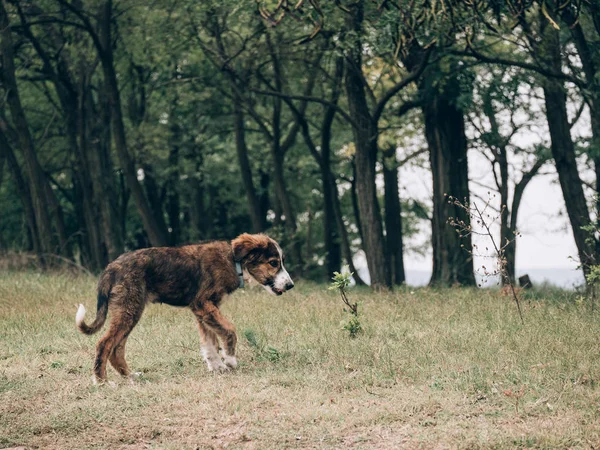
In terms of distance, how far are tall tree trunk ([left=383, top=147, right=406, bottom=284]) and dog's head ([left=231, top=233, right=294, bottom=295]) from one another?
19.3m

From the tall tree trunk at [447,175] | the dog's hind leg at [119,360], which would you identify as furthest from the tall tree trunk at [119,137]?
the dog's hind leg at [119,360]

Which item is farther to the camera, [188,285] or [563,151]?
[563,151]

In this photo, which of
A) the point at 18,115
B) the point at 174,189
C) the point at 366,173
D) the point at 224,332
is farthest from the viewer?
the point at 174,189

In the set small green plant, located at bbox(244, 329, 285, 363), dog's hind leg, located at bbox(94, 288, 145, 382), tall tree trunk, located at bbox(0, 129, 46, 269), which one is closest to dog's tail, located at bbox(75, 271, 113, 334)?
dog's hind leg, located at bbox(94, 288, 145, 382)

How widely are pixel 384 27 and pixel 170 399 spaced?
1015 cm

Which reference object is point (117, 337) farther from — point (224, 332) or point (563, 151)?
point (563, 151)

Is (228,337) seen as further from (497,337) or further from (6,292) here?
(6,292)

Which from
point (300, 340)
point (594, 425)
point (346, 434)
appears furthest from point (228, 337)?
point (594, 425)

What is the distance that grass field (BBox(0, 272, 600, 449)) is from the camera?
778cm

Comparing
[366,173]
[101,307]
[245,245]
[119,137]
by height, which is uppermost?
[119,137]

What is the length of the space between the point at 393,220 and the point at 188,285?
66.8ft

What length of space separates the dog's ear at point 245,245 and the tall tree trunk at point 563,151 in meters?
9.21

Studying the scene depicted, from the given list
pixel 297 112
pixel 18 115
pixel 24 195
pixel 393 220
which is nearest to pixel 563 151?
pixel 297 112

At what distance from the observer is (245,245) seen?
427 inches
